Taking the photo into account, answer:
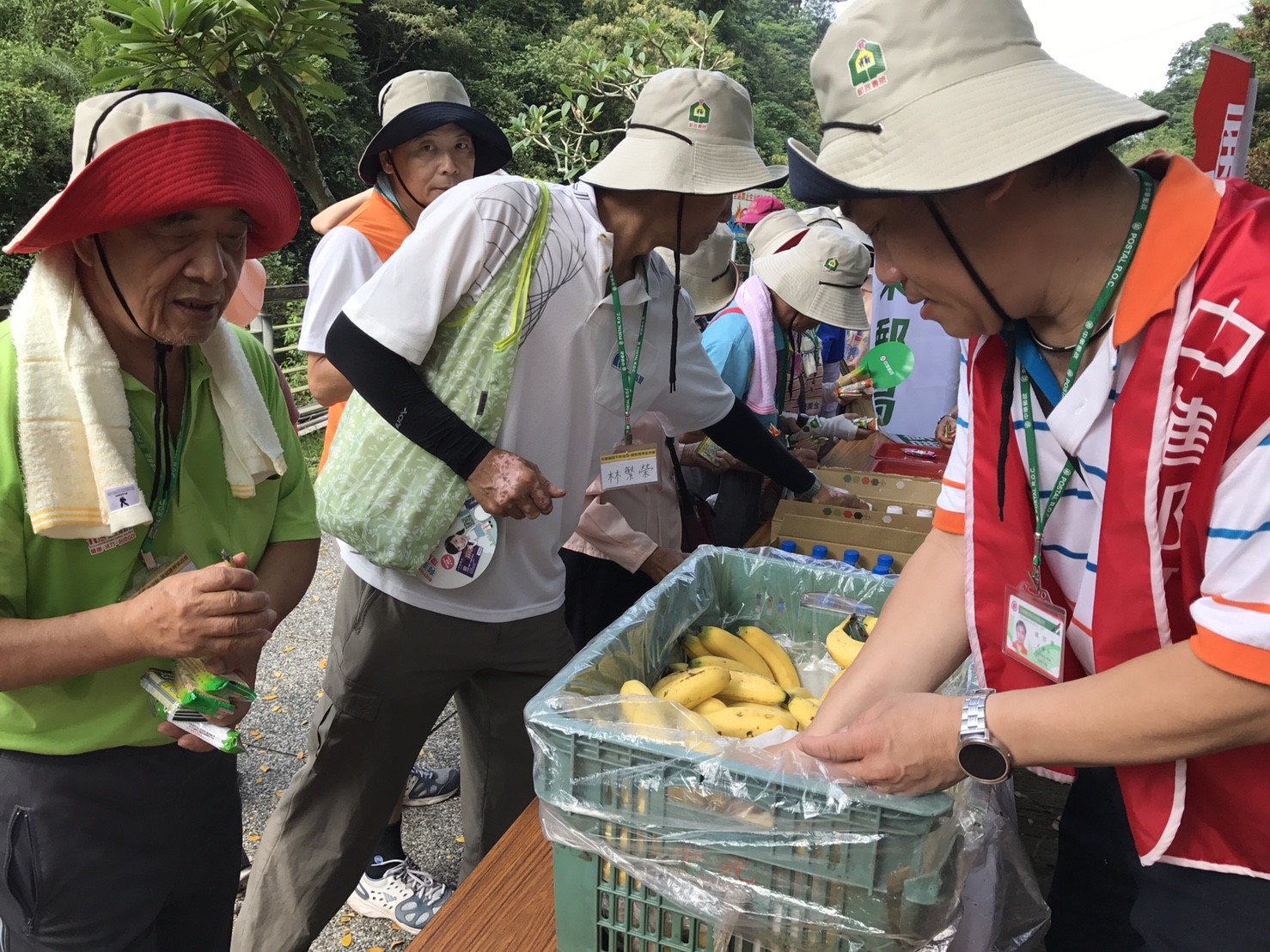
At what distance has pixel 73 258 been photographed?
118 centimetres

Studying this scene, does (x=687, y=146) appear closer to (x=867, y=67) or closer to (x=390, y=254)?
(x=867, y=67)

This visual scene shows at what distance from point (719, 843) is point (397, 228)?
7.01 feet

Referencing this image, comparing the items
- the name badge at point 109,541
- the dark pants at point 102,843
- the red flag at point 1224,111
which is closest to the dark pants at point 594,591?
the dark pants at point 102,843

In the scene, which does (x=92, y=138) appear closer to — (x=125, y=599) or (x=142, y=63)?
(x=125, y=599)

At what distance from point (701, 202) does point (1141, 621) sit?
4.09 ft

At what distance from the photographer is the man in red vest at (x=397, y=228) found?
7.61 ft

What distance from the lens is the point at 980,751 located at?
91 cm

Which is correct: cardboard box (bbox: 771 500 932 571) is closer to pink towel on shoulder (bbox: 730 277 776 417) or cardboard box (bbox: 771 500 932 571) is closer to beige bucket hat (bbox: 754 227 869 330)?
pink towel on shoulder (bbox: 730 277 776 417)

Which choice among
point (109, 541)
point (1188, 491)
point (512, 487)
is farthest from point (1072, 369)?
point (109, 541)

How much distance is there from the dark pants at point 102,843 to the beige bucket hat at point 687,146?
1.37 meters

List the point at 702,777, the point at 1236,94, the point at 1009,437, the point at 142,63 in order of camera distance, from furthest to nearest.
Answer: the point at 142,63
the point at 1236,94
the point at 1009,437
the point at 702,777

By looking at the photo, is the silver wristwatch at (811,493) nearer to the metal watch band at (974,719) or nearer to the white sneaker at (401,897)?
the white sneaker at (401,897)

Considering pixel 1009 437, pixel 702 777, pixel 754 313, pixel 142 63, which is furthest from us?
pixel 142 63

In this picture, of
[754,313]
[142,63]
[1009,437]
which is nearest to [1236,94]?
[754,313]
